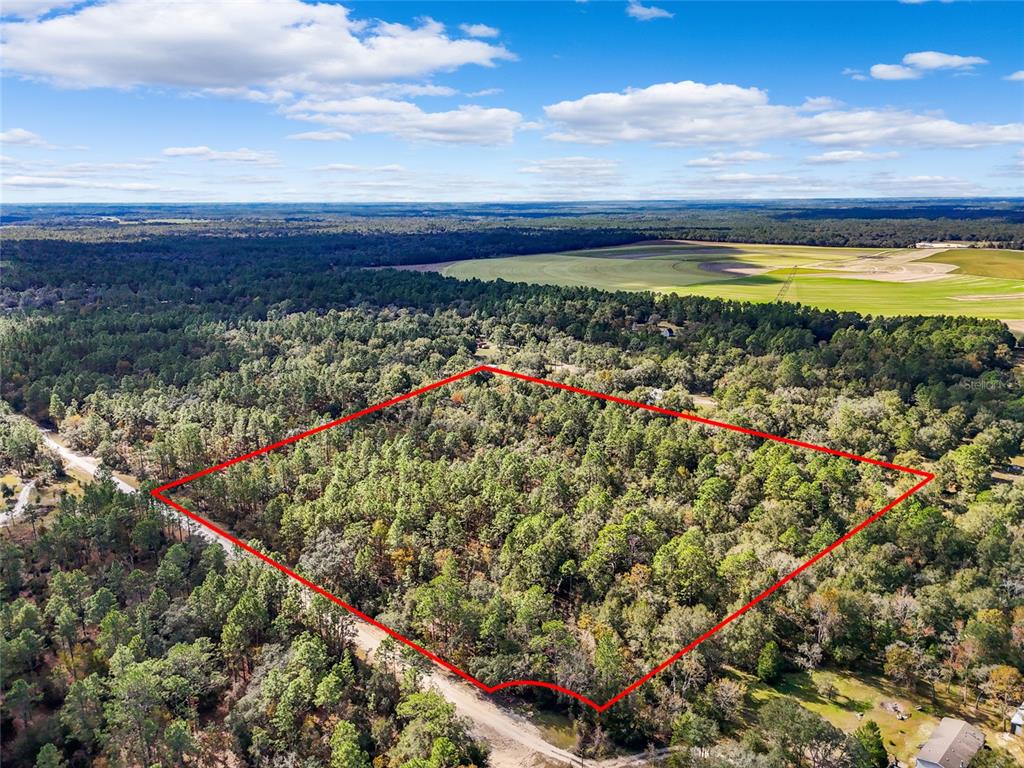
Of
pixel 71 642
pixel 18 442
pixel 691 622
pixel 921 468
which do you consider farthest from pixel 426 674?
pixel 18 442

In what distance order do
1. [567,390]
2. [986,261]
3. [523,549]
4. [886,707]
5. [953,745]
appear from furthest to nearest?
[986,261], [567,390], [523,549], [886,707], [953,745]

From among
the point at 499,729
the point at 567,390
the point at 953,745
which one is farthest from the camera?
the point at 567,390

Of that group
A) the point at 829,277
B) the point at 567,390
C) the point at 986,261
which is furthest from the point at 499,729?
the point at 986,261

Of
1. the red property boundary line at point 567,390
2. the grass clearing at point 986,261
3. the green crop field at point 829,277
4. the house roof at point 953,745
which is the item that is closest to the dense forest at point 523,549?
the red property boundary line at point 567,390

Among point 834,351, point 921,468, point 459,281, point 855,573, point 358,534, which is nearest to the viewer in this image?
point 855,573

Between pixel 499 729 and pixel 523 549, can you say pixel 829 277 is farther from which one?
pixel 499 729

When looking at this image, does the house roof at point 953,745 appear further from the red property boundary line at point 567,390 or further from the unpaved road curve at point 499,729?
the unpaved road curve at point 499,729

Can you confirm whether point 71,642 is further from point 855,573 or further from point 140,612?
point 855,573
